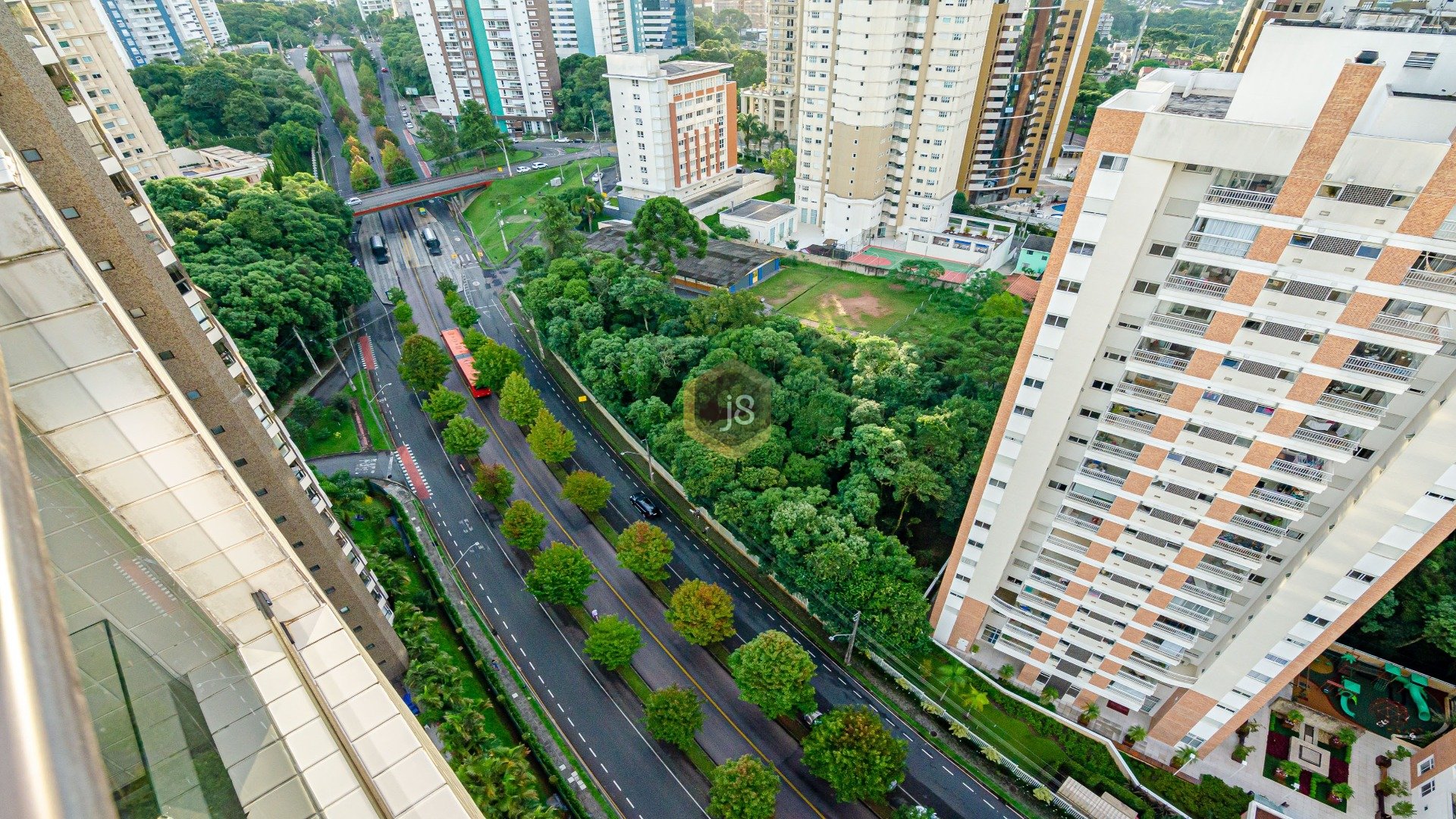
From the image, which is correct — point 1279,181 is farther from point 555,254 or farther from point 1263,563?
point 555,254

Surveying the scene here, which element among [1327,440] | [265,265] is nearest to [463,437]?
[265,265]

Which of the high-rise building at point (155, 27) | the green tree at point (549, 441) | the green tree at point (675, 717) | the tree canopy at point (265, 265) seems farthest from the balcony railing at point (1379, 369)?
the high-rise building at point (155, 27)

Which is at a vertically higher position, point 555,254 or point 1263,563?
point 1263,563

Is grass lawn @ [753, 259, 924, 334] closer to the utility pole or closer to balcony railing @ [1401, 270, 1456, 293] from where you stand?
the utility pole

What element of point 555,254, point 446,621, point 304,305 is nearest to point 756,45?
point 555,254

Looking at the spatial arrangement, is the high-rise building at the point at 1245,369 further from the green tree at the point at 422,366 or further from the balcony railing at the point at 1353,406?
the green tree at the point at 422,366
